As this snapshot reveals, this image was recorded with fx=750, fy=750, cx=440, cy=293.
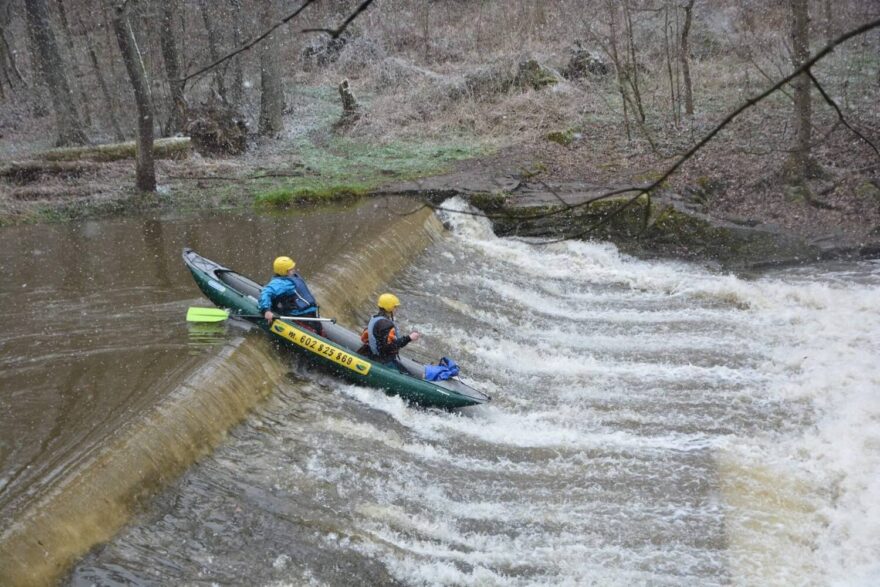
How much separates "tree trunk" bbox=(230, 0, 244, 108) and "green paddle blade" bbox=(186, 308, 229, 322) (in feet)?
41.0

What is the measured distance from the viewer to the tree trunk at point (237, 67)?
61.5 feet

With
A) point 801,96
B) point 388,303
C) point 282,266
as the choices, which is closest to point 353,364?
point 388,303

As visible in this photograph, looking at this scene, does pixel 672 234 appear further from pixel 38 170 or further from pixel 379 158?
pixel 38 170

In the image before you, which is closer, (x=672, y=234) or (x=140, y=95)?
(x=672, y=234)

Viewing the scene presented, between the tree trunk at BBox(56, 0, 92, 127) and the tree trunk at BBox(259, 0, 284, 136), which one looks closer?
the tree trunk at BBox(259, 0, 284, 136)

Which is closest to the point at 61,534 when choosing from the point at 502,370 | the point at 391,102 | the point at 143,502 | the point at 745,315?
the point at 143,502

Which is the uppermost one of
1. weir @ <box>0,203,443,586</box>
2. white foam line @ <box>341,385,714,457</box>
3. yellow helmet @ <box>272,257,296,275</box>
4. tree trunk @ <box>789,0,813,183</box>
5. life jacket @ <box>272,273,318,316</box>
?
tree trunk @ <box>789,0,813,183</box>

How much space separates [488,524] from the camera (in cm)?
571

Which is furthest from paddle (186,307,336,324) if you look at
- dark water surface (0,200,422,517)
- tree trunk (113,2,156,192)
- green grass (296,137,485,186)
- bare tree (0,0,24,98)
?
bare tree (0,0,24,98)

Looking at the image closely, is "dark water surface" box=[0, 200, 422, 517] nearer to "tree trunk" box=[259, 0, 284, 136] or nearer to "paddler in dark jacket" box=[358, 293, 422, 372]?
"paddler in dark jacket" box=[358, 293, 422, 372]

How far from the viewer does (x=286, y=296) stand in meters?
7.44

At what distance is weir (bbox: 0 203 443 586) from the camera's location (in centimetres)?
446

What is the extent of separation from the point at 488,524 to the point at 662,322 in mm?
4729

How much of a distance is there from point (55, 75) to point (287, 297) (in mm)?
10936
